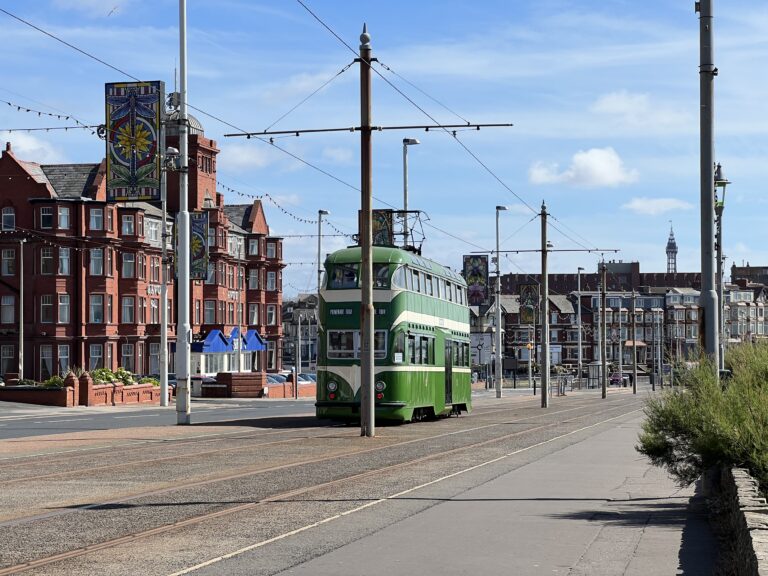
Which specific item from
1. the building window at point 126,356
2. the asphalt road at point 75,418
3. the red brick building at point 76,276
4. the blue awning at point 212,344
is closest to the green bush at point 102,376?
the asphalt road at point 75,418

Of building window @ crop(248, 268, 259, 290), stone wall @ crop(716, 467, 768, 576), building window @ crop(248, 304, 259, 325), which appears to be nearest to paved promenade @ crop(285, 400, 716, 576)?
stone wall @ crop(716, 467, 768, 576)

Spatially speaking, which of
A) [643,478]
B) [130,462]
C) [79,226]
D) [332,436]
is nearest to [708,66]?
[643,478]

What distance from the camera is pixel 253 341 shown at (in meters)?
95.0

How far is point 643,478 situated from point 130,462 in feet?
27.3

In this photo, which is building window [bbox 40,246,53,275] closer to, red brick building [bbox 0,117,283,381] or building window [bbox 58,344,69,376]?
red brick building [bbox 0,117,283,381]

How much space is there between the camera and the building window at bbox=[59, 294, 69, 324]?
7431cm

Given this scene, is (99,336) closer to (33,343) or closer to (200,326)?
(33,343)

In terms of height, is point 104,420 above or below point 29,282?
below

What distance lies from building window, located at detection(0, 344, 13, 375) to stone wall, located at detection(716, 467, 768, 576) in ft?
218

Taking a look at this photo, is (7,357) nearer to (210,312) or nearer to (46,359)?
(46,359)

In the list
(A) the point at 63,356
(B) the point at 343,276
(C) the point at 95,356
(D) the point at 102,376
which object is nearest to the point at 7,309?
(A) the point at 63,356

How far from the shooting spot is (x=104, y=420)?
39.7 meters

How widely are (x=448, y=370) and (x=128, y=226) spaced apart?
44.1 m

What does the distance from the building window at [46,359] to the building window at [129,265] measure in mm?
7100
